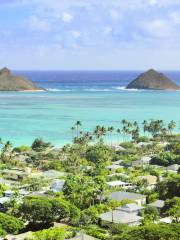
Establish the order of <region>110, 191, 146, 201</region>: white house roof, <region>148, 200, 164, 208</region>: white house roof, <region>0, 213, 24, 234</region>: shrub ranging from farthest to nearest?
<region>110, 191, 146, 201</region>: white house roof < <region>148, 200, 164, 208</region>: white house roof < <region>0, 213, 24, 234</region>: shrub

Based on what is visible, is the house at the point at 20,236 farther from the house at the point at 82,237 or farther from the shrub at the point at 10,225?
the house at the point at 82,237

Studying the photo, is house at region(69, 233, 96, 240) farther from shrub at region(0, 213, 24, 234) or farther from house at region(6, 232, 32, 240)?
shrub at region(0, 213, 24, 234)

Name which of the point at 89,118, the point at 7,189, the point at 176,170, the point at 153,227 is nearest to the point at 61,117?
the point at 89,118

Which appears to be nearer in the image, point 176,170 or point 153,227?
point 153,227

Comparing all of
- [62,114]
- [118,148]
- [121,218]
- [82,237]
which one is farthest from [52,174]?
[62,114]

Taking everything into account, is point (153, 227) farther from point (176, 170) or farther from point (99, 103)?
point (99, 103)

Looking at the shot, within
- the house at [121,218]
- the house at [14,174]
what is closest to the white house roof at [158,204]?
the house at [121,218]

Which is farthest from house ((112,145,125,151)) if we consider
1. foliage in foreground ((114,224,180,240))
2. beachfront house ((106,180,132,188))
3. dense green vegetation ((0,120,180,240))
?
foliage in foreground ((114,224,180,240))
